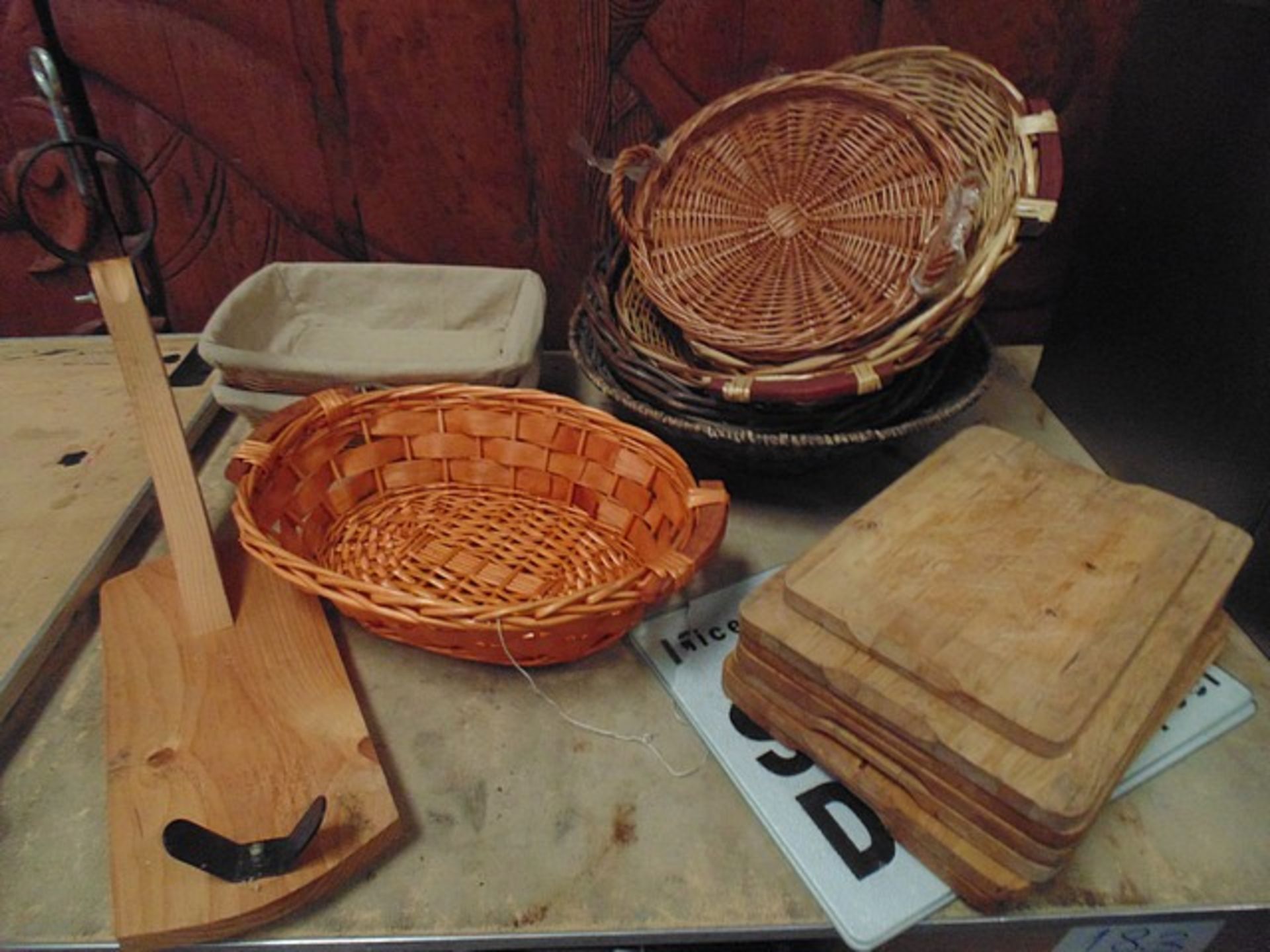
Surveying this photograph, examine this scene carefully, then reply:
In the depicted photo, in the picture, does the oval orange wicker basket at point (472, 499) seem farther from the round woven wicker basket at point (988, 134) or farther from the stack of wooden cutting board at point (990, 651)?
the round woven wicker basket at point (988, 134)

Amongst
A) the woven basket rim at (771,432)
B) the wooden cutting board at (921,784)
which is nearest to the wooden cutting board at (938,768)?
the wooden cutting board at (921,784)

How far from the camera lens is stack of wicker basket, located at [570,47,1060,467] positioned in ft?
2.18

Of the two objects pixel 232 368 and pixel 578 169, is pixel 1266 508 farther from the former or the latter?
pixel 232 368

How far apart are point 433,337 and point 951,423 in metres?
0.54

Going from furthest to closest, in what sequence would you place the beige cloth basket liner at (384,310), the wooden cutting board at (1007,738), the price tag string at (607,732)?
the beige cloth basket liner at (384,310) < the price tag string at (607,732) < the wooden cutting board at (1007,738)

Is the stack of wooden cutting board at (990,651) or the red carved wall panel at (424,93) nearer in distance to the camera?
the stack of wooden cutting board at (990,651)

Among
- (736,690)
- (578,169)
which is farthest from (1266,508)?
(578,169)

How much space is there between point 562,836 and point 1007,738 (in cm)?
25

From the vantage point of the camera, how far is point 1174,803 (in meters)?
0.53

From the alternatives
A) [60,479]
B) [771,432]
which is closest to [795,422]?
[771,432]

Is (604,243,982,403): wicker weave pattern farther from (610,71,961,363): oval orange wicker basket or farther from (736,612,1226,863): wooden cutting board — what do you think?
(736,612,1226,863): wooden cutting board

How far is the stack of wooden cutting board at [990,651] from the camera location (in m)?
0.44

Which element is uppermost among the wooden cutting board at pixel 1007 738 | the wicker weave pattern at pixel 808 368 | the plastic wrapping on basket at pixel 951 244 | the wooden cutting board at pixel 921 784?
the plastic wrapping on basket at pixel 951 244

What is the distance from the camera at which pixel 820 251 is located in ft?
2.57
